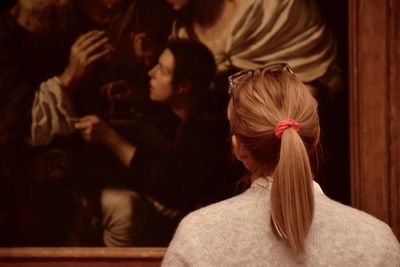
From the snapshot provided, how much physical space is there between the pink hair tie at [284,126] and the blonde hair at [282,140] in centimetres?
1

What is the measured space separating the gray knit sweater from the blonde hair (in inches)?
1.6

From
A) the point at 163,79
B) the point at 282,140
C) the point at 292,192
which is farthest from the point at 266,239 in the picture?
the point at 163,79

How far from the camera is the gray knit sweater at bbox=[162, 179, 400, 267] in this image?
184cm

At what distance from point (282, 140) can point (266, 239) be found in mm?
272

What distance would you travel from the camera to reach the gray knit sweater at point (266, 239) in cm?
184

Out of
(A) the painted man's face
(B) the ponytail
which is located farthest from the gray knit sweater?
(A) the painted man's face

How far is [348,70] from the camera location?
3850 mm

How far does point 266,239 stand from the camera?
185 cm

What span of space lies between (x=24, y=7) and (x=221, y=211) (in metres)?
2.58

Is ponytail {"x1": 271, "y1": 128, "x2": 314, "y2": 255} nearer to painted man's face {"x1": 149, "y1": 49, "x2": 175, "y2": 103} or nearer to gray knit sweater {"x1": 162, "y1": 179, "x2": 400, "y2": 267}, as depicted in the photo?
gray knit sweater {"x1": 162, "y1": 179, "x2": 400, "y2": 267}

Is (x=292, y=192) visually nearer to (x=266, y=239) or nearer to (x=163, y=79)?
(x=266, y=239)

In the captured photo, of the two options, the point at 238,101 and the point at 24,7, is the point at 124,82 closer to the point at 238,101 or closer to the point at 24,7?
the point at 24,7

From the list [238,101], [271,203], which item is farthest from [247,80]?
[271,203]

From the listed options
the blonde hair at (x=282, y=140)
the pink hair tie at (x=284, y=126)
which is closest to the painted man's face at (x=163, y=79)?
the blonde hair at (x=282, y=140)
